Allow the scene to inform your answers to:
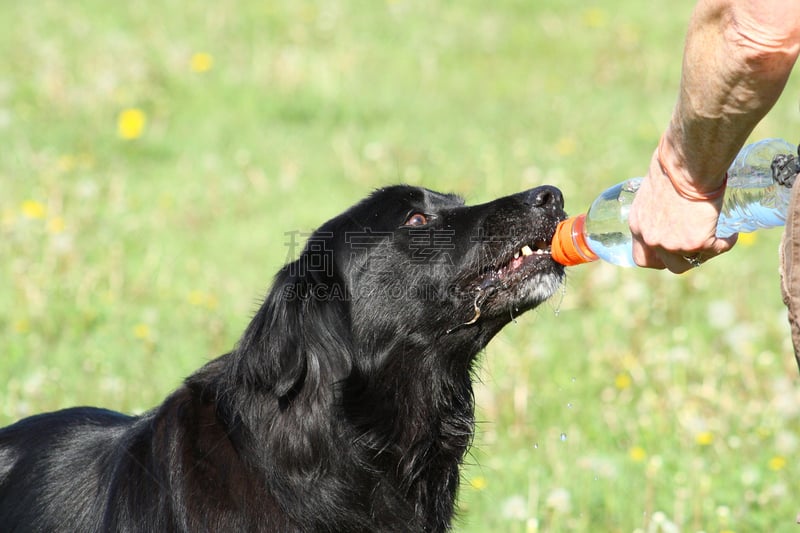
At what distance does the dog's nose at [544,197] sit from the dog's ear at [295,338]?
0.75 m

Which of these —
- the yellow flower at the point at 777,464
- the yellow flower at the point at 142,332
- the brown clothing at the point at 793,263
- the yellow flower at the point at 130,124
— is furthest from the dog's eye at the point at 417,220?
the yellow flower at the point at 130,124

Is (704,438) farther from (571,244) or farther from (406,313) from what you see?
(406,313)

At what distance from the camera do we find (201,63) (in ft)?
32.1

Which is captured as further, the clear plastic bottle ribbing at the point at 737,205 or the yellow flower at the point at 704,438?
the yellow flower at the point at 704,438

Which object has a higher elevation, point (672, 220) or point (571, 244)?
point (672, 220)

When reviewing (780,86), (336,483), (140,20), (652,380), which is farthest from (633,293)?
(140,20)

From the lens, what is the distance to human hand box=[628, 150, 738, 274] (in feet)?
8.71

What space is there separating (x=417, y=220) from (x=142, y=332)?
2685 millimetres

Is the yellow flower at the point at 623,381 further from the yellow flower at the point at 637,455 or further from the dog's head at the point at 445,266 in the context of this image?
the dog's head at the point at 445,266

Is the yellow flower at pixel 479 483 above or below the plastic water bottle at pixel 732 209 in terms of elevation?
below

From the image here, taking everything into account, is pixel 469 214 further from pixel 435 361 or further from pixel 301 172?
pixel 301 172

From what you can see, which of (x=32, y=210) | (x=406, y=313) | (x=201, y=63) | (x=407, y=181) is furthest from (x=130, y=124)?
(x=406, y=313)

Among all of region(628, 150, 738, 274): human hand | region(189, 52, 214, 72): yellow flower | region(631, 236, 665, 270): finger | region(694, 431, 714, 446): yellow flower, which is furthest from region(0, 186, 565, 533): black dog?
region(189, 52, 214, 72): yellow flower

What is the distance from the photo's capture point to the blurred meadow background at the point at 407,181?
4730 mm
